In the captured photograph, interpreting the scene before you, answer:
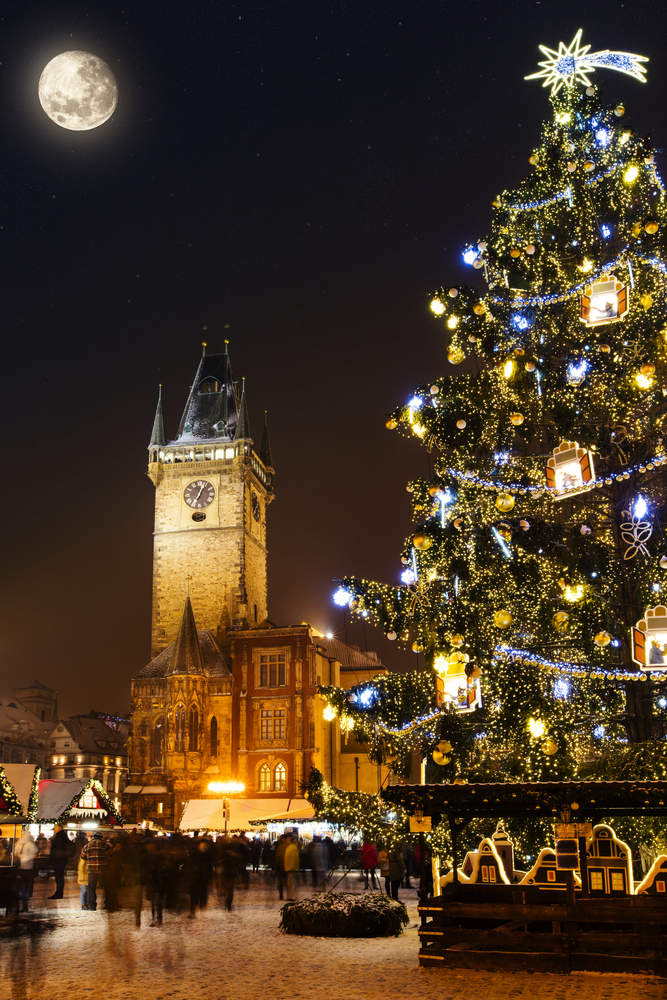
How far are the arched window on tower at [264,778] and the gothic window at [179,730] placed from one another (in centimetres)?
446

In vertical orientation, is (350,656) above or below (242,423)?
below

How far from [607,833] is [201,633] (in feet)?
143

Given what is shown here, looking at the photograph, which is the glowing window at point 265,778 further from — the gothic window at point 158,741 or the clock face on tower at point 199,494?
the clock face on tower at point 199,494

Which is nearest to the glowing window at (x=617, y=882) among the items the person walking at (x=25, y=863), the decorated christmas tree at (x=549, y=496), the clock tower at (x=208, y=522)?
the decorated christmas tree at (x=549, y=496)

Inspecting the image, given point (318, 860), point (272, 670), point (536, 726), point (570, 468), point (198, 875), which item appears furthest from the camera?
point (272, 670)

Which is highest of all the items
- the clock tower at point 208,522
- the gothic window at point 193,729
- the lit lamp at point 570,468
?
the clock tower at point 208,522

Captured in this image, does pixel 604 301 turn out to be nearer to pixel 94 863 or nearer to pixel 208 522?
pixel 94 863

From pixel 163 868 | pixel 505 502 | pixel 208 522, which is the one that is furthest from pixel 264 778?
pixel 505 502

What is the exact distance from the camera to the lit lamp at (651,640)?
1089 cm

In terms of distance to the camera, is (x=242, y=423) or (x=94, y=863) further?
(x=242, y=423)

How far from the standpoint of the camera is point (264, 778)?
156 feet

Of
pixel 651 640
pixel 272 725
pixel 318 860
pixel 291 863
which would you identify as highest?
pixel 651 640

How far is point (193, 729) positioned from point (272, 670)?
536 cm

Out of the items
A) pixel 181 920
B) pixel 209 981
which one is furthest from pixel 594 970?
pixel 181 920
